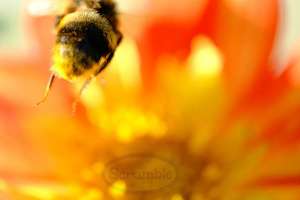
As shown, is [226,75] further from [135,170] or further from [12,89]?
Result: [12,89]

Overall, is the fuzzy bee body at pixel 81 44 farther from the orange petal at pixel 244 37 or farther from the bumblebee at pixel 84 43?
the orange petal at pixel 244 37

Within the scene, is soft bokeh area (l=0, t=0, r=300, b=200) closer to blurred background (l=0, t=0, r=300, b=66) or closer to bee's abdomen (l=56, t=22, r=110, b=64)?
bee's abdomen (l=56, t=22, r=110, b=64)

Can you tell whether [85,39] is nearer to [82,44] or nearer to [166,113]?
[82,44]

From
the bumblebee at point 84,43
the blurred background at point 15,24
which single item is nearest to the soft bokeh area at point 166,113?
the bumblebee at point 84,43

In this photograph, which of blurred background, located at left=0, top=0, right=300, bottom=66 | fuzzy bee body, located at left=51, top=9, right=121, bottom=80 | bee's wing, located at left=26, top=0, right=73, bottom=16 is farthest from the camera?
blurred background, located at left=0, top=0, right=300, bottom=66

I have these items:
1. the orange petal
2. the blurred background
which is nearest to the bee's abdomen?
the orange petal

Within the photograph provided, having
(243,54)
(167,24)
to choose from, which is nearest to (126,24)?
(167,24)

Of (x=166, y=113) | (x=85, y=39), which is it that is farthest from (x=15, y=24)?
(x=85, y=39)
